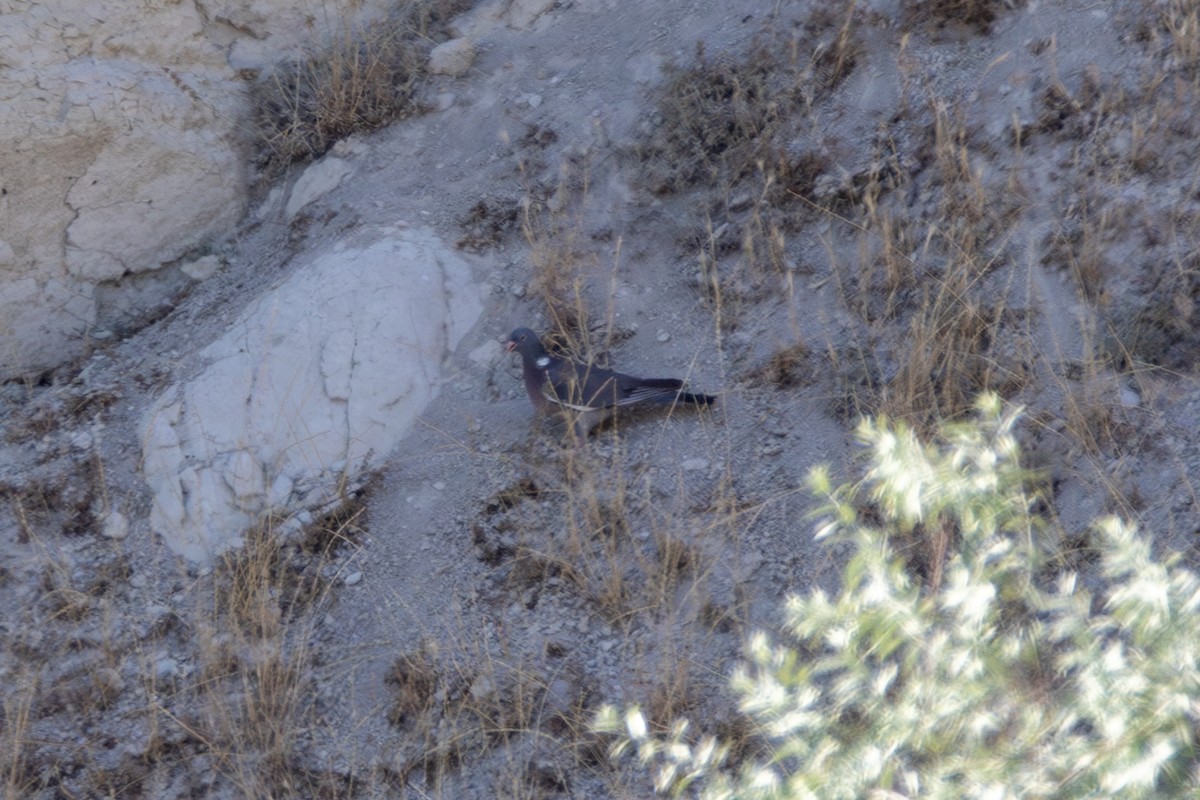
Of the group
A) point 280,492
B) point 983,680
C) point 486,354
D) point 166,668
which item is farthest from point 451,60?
point 983,680

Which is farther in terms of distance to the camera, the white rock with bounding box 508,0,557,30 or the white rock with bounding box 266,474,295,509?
the white rock with bounding box 508,0,557,30

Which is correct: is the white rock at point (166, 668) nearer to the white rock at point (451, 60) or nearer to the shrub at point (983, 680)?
the shrub at point (983, 680)

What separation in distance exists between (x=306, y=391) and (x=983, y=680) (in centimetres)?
376

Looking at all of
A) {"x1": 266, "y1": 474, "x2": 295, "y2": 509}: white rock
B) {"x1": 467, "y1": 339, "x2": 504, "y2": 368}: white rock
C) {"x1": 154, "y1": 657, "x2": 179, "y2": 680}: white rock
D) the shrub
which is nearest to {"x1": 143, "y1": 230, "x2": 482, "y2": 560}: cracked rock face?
{"x1": 266, "y1": 474, "x2": 295, "y2": 509}: white rock

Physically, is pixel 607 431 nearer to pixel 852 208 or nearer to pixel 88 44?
pixel 852 208

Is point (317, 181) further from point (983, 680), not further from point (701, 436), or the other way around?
point (983, 680)

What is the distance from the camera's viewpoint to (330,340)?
5.49m

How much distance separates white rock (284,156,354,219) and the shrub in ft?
15.1

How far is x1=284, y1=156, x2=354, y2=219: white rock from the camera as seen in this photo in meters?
6.41

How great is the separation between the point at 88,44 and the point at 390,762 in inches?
165

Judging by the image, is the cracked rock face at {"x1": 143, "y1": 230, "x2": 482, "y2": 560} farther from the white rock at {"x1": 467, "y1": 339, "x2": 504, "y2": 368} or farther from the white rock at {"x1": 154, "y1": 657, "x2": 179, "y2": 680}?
the white rock at {"x1": 154, "y1": 657, "x2": 179, "y2": 680}

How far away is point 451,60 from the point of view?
681cm

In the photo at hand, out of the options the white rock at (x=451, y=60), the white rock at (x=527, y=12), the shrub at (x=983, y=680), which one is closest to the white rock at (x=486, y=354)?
the white rock at (x=451, y=60)

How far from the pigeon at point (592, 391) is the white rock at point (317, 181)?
199cm
